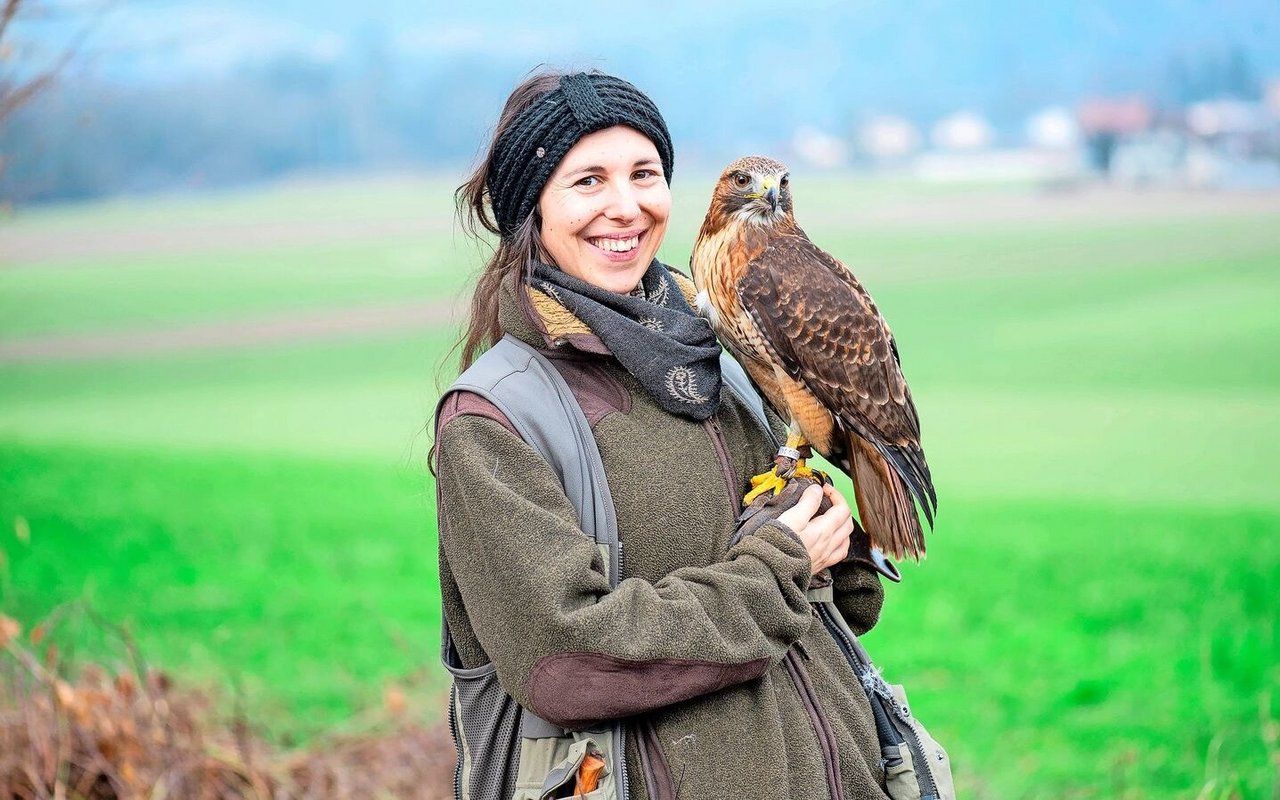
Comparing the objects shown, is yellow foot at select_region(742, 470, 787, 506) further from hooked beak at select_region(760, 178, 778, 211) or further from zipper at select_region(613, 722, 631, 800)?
hooked beak at select_region(760, 178, 778, 211)

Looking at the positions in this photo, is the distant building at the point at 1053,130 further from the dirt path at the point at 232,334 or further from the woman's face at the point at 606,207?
the woman's face at the point at 606,207

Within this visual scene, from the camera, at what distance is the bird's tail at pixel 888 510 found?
1808mm

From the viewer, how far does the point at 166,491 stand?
15.7ft

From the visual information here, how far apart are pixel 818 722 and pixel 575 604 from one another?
386mm

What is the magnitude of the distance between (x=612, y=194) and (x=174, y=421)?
4.16 m

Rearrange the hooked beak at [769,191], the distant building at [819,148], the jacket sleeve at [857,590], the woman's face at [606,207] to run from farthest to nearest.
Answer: the distant building at [819,148], the hooked beak at [769,191], the jacket sleeve at [857,590], the woman's face at [606,207]

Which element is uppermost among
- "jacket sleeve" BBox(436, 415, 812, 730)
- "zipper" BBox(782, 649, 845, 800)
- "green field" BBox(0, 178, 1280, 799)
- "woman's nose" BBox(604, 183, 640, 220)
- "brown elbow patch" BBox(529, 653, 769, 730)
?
"woman's nose" BBox(604, 183, 640, 220)

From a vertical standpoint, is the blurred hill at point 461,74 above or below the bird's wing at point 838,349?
above

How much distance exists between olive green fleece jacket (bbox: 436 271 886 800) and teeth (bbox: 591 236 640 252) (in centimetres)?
10

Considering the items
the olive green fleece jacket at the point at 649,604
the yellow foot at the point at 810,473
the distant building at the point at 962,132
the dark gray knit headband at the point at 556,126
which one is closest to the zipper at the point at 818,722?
the olive green fleece jacket at the point at 649,604

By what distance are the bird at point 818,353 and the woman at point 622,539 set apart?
0.69 feet

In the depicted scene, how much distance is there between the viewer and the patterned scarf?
1.46 metres

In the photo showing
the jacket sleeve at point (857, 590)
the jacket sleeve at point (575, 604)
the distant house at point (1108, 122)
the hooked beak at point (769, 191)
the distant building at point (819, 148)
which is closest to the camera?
the jacket sleeve at point (575, 604)

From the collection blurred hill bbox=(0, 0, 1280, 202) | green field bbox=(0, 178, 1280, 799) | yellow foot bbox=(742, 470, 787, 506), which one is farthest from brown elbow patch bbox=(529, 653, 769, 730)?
blurred hill bbox=(0, 0, 1280, 202)
